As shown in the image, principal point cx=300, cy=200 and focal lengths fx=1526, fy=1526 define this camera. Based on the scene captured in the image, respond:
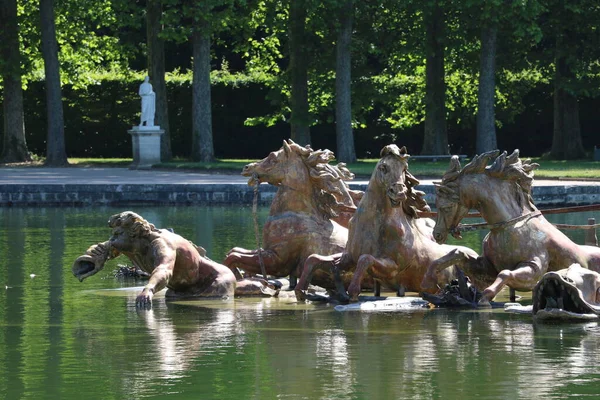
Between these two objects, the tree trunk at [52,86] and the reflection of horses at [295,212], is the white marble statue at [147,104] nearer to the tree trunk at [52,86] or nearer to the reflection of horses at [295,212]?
the tree trunk at [52,86]

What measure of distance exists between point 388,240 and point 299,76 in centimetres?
2865

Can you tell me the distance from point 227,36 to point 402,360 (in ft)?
133

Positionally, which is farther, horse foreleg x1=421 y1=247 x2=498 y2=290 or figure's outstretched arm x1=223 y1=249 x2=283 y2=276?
figure's outstretched arm x1=223 y1=249 x2=283 y2=276

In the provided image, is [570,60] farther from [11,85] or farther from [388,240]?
[388,240]

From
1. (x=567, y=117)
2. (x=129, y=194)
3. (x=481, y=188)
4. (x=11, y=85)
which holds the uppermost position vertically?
(x=11, y=85)

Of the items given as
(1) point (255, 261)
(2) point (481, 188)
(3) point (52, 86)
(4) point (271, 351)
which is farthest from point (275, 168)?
(3) point (52, 86)

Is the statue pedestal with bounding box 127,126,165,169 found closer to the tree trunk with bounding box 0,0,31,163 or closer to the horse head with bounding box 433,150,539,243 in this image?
the tree trunk with bounding box 0,0,31,163

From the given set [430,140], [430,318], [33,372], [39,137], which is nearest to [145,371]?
[33,372]

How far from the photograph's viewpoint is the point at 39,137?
4397 cm

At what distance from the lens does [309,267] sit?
12.1 metres

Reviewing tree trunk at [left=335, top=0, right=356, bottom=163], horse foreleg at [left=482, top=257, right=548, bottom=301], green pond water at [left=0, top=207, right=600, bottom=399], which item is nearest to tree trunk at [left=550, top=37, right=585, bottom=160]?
tree trunk at [left=335, top=0, right=356, bottom=163]

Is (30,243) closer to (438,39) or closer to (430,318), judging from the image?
(430,318)

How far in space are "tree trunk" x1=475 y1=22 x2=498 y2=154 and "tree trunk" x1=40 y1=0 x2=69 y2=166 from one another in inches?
414

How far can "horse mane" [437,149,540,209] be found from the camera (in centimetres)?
1176
